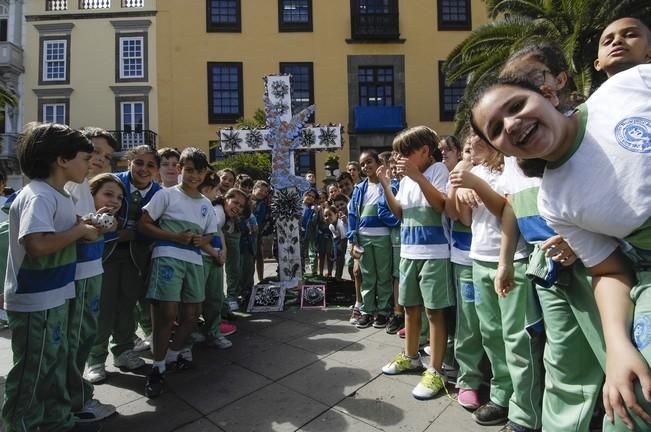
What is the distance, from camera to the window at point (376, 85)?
17891 mm

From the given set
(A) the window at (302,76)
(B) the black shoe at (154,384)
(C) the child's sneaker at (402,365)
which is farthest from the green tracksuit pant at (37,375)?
(A) the window at (302,76)

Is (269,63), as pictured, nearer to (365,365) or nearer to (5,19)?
(5,19)

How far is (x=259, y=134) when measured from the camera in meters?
5.88

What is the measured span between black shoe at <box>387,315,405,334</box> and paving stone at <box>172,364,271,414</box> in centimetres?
149

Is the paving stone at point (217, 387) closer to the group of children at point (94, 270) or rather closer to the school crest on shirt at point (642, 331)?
the group of children at point (94, 270)

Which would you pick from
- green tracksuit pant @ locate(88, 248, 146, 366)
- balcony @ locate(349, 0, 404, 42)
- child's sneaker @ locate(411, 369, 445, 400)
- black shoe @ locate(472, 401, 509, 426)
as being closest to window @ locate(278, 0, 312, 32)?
balcony @ locate(349, 0, 404, 42)

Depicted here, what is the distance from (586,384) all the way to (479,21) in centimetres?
2056

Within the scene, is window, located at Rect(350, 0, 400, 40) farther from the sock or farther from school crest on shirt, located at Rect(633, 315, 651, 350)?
school crest on shirt, located at Rect(633, 315, 651, 350)

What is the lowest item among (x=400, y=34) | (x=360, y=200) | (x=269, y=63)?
(x=360, y=200)

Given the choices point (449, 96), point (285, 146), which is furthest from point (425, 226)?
point (449, 96)

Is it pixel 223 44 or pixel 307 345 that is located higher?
pixel 223 44

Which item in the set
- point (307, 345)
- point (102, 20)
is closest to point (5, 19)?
point (102, 20)

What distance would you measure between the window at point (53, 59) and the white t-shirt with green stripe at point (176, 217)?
787 inches

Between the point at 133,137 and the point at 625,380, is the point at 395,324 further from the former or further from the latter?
the point at 133,137
